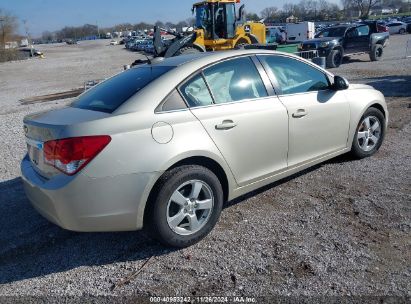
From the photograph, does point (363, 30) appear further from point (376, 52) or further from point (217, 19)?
point (217, 19)

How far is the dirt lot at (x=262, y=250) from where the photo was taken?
2.88 meters

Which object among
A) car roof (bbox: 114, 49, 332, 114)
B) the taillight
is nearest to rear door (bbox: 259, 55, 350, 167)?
car roof (bbox: 114, 49, 332, 114)

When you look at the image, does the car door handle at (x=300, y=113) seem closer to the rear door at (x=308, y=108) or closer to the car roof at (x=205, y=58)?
the rear door at (x=308, y=108)

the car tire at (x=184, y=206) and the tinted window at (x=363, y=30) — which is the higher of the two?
the tinted window at (x=363, y=30)

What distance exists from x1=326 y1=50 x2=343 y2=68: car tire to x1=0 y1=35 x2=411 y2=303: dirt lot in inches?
527

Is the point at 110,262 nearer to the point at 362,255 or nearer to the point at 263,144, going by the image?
the point at 263,144

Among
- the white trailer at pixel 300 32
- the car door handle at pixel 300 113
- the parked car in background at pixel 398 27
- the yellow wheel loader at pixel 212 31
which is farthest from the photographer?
the parked car in background at pixel 398 27

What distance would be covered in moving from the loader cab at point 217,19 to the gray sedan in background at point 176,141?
13.1 meters

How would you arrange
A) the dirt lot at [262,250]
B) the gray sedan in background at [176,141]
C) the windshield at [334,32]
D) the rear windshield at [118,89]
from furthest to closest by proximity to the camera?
the windshield at [334,32], the rear windshield at [118,89], the gray sedan in background at [176,141], the dirt lot at [262,250]

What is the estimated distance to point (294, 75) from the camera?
4.33 meters

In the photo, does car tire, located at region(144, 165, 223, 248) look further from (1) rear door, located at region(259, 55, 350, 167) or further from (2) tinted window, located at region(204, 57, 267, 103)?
(1) rear door, located at region(259, 55, 350, 167)

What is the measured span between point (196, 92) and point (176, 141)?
0.59 metres

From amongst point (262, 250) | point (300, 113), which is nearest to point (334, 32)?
point (300, 113)

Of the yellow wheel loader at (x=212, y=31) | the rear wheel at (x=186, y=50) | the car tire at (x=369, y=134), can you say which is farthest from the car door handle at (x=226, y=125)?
the yellow wheel loader at (x=212, y=31)
